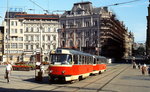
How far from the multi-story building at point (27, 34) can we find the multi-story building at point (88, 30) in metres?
3.85

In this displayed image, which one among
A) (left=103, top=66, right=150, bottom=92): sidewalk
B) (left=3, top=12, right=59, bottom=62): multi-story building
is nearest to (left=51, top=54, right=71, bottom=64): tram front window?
(left=103, top=66, right=150, bottom=92): sidewalk

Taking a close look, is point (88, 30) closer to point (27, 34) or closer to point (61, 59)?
point (27, 34)

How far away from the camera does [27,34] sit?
104688mm

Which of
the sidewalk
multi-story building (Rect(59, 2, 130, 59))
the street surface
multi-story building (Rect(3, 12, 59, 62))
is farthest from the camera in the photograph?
multi-story building (Rect(3, 12, 59, 62))

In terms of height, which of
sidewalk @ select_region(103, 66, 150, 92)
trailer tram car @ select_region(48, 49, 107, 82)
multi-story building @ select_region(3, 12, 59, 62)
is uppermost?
multi-story building @ select_region(3, 12, 59, 62)

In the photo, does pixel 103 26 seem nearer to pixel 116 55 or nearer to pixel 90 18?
pixel 90 18

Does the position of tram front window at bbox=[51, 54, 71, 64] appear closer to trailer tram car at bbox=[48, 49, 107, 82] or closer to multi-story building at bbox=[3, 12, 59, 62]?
trailer tram car at bbox=[48, 49, 107, 82]

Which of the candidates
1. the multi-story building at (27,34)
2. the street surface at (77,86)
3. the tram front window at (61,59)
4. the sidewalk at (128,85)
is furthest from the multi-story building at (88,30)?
the tram front window at (61,59)

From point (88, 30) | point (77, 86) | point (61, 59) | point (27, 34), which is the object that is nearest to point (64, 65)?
point (61, 59)

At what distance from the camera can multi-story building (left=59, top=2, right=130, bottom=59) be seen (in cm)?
9919

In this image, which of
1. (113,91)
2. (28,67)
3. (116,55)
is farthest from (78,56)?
(116,55)

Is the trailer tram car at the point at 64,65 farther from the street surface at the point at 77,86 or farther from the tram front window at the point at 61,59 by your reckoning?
the street surface at the point at 77,86

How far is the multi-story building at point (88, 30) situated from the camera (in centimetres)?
9919

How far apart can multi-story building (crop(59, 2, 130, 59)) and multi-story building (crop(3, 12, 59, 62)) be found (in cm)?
385
